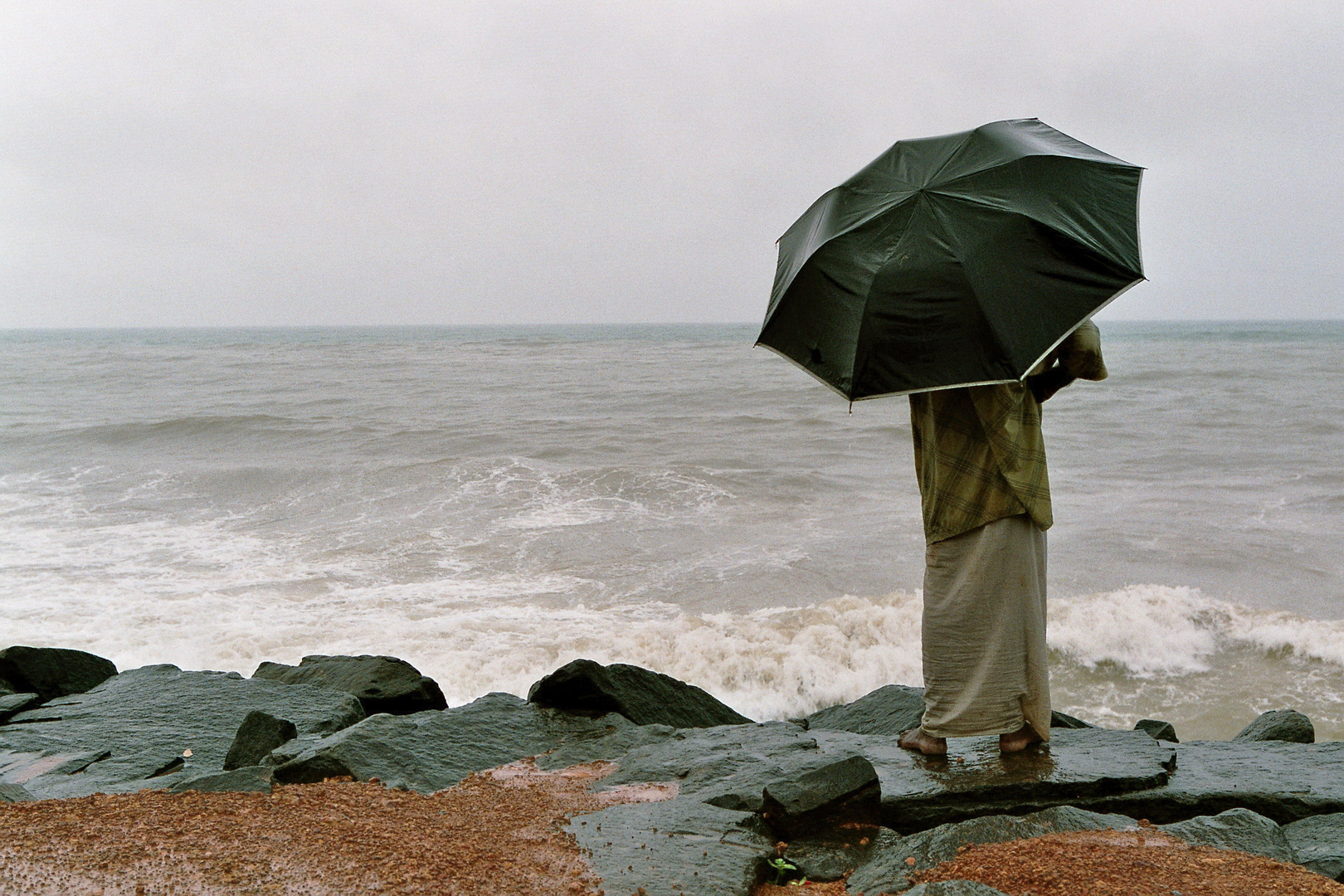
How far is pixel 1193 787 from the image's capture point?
3.59 metres

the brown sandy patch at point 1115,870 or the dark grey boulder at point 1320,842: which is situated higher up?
the brown sandy patch at point 1115,870

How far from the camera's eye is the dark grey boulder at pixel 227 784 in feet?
11.6

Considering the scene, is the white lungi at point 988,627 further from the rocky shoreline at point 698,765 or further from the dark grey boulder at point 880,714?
the dark grey boulder at point 880,714

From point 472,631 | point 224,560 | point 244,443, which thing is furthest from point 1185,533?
point 244,443

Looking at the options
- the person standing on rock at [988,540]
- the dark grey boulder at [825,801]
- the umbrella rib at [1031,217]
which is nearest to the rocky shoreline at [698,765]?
the dark grey boulder at [825,801]

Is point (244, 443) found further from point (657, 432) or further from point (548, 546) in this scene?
point (548, 546)

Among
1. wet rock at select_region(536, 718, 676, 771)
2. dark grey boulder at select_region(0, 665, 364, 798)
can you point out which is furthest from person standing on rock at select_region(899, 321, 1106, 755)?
dark grey boulder at select_region(0, 665, 364, 798)

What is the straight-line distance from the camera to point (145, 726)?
484 cm

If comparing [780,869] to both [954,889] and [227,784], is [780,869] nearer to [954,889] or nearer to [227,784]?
[954,889]

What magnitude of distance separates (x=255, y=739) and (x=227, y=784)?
74 centimetres

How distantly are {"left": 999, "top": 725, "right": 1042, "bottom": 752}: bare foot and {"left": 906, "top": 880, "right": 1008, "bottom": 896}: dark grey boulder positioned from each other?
4.24 feet

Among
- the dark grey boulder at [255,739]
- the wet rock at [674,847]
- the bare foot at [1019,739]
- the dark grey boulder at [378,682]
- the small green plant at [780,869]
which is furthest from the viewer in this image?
the dark grey boulder at [378,682]

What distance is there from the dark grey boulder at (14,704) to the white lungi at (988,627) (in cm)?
460

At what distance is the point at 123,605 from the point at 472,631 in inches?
123
